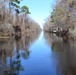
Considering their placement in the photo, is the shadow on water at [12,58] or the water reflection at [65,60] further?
the shadow on water at [12,58]

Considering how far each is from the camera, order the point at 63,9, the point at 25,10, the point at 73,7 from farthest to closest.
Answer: the point at 25,10 < the point at 63,9 < the point at 73,7

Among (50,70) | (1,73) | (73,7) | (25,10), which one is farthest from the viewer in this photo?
(25,10)

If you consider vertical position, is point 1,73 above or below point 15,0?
below

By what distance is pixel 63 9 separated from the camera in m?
54.7

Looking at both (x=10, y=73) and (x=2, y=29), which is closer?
(x=10, y=73)

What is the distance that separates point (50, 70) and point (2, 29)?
4395 cm

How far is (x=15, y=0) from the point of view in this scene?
80.6 m

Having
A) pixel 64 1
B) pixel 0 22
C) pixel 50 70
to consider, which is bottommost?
pixel 50 70

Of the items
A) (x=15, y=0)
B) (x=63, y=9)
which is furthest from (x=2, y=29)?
(x=15, y=0)

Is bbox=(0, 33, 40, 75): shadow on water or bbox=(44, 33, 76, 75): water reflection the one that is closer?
bbox=(44, 33, 76, 75): water reflection

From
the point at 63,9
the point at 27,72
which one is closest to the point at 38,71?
the point at 27,72

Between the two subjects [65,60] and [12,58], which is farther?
[12,58]

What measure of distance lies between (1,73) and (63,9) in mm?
41870

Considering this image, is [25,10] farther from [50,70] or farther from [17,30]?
[50,70]
